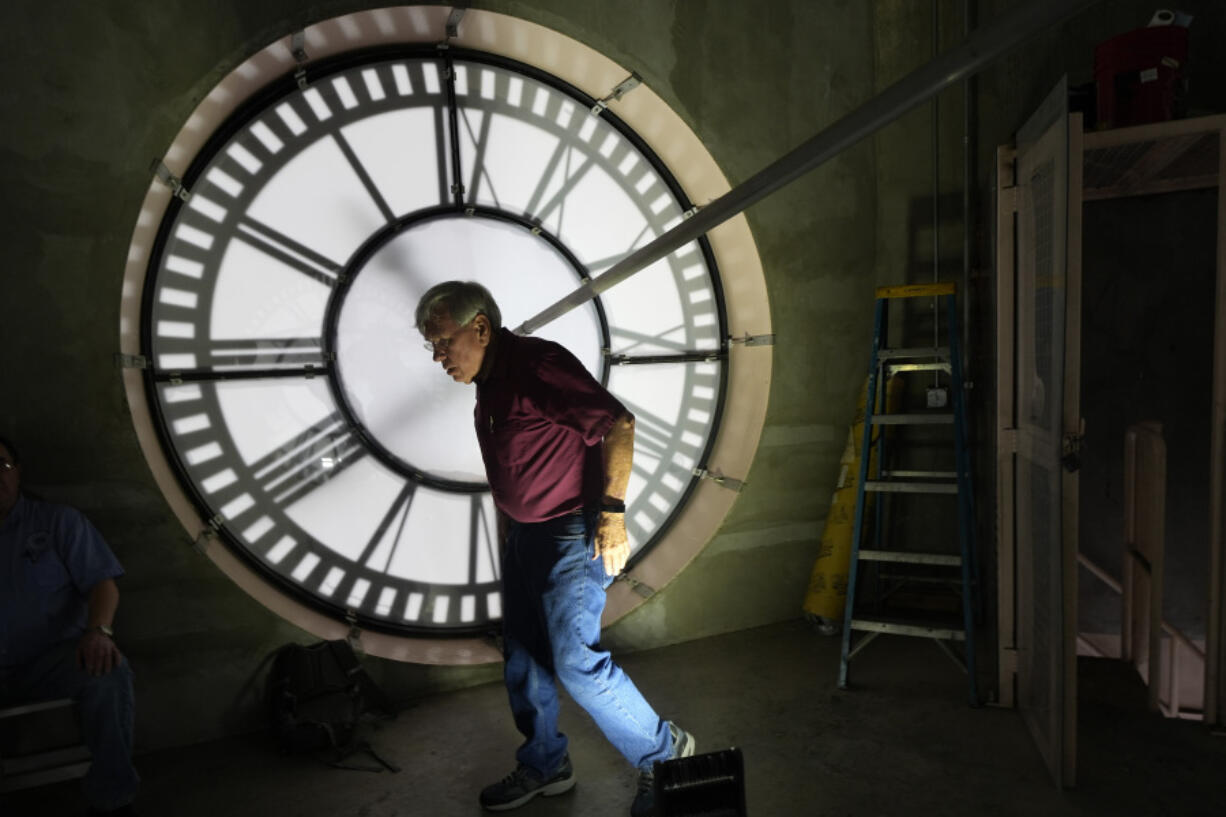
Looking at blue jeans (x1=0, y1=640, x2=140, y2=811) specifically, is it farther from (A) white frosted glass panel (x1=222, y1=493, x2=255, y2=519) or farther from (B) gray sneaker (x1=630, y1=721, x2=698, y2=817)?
(B) gray sneaker (x1=630, y1=721, x2=698, y2=817)

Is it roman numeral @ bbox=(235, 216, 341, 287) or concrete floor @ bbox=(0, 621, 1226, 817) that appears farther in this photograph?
roman numeral @ bbox=(235, 216, 341, 287)

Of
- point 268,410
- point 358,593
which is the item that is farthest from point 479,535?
point 268,410

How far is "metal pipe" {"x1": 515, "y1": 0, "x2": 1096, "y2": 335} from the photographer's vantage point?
1002 mm

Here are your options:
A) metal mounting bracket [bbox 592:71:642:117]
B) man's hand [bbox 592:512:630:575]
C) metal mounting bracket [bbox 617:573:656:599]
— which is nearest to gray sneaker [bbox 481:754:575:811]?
man's hand [bbox 592:512:630:575]

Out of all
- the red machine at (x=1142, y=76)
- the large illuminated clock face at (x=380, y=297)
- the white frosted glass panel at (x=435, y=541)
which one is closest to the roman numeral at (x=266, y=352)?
the large illuminated clock face at (x=380, y=297)

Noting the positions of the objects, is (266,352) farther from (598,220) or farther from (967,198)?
(967,198)

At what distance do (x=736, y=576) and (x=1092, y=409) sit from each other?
160 centimetres

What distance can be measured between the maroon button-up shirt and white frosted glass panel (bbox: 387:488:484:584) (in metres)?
0.90

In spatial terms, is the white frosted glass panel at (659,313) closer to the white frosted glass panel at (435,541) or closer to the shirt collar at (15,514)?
the white frosted glass panel at (435,541)

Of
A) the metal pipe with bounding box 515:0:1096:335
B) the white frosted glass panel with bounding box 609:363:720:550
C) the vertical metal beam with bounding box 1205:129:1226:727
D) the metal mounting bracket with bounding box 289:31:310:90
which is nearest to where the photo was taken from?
the metal pipe with bounding box 515:0:1096:335

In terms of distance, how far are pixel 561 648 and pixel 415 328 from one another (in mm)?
1356

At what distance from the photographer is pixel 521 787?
2.17m

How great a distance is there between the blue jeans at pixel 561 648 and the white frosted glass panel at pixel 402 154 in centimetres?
134

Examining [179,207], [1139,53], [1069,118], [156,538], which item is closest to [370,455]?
[156,538]
